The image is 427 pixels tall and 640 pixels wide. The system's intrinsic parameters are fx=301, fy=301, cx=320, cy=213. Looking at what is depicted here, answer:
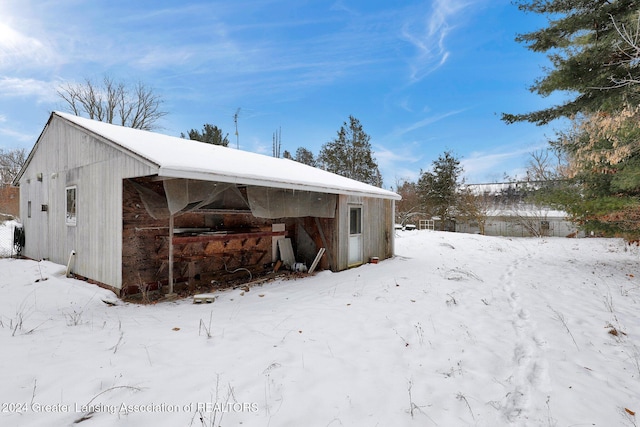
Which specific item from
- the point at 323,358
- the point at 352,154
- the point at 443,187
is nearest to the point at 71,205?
the point at 323,358

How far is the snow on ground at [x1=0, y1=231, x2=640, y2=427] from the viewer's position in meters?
2.38

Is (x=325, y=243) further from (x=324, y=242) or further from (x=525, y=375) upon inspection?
(x=525, y=375)

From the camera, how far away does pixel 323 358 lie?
332 cm

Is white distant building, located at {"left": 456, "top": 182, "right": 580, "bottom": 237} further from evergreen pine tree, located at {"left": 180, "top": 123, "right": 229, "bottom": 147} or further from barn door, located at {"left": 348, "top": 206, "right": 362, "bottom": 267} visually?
evergreen pine tree, located at {"left": 180, "top": 123, "right": 229, "bottom": 147}

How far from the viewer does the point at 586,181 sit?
8.95 metres

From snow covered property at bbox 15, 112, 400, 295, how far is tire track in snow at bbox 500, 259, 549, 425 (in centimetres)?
491

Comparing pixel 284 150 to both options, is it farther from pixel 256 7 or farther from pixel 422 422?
pixel 422 422

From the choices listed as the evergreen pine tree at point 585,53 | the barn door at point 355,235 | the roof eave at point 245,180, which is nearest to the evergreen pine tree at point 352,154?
the barn door at point 355,235

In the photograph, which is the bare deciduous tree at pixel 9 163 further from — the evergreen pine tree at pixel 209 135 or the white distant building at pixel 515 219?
the white distant building at pixel 515 219

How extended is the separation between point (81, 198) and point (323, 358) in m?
6.83

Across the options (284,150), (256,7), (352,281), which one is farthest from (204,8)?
(284,150)

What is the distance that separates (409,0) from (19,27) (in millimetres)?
13205

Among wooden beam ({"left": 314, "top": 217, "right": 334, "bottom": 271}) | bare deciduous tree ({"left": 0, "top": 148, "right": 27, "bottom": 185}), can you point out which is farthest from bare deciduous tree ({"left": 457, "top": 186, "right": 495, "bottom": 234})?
bare deciduous tree ({"left": 0, "top": 148, "right": 27, "bottom": 185})

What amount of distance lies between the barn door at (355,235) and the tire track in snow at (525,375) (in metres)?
5.03
